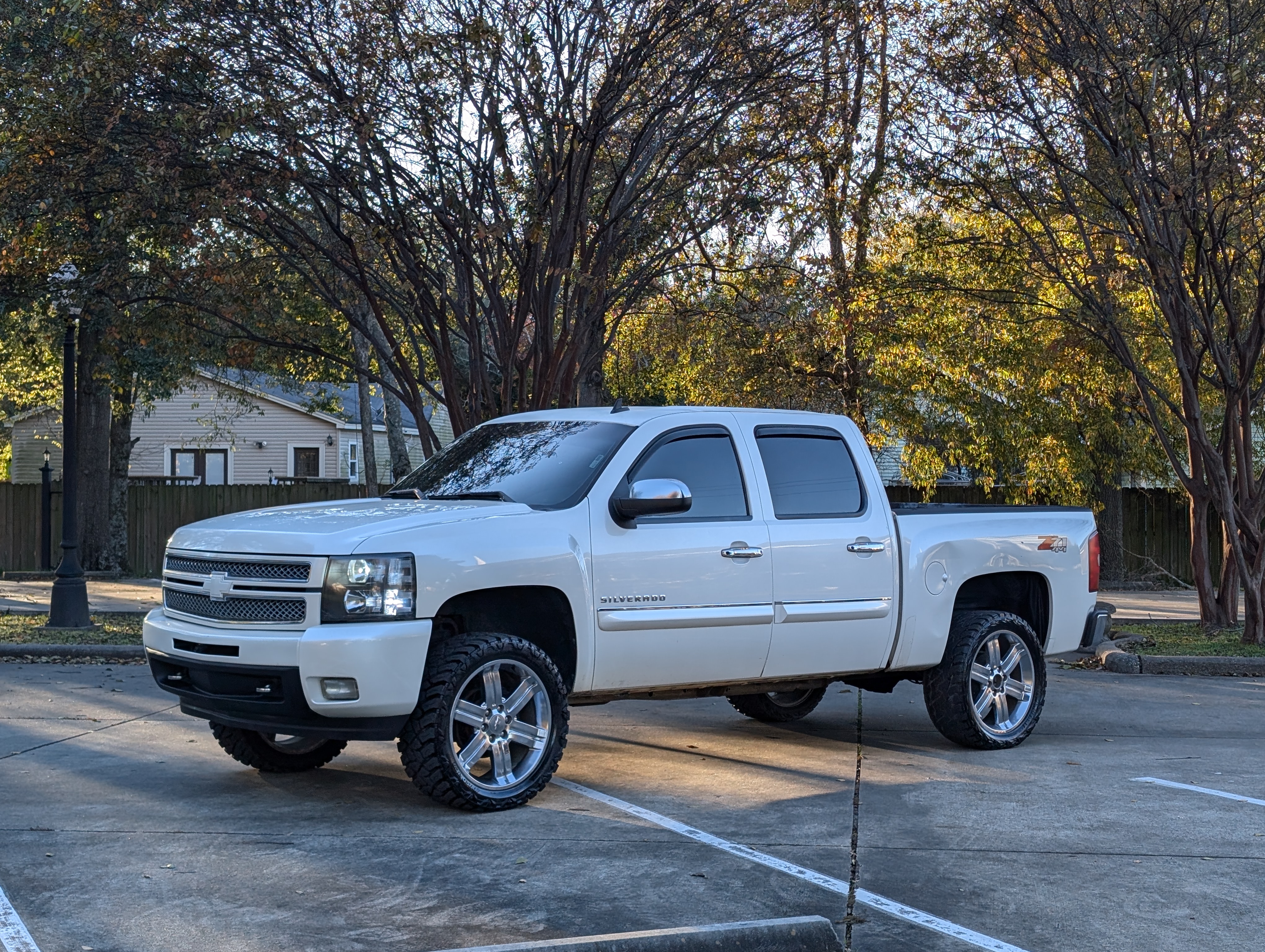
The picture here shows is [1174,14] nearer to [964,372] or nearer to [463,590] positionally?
[463,590]

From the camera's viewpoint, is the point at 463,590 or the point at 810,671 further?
the point at 810,671

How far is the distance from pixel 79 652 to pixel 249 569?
321 inches

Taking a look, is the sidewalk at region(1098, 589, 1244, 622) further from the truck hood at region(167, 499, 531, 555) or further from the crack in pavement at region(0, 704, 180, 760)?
the truck hood at region(167, 499, 531, 555)

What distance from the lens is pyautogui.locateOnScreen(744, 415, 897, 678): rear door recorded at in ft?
26.8

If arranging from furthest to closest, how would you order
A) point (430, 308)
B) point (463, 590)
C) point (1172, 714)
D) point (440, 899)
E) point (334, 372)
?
point (334, 372) < point (430, 308) < point (1172, 714) < point (463, 590) < point (440, 899)

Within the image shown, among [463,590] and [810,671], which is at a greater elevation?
[463,590]

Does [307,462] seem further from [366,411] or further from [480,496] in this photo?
[480,496]

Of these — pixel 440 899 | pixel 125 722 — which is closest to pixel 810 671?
pixel 440 899

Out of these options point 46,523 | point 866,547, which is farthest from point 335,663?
point 46,523

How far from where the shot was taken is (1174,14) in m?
13.9

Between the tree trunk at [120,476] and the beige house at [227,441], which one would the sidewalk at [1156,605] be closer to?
the tree trunk at [120,476]

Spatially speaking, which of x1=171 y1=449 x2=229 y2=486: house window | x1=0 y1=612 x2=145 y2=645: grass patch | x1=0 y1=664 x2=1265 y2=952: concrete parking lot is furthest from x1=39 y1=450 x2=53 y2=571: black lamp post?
x1=0 y1=664 x2=1265 y2=952: concrete parking lot

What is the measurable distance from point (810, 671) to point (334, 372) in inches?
897

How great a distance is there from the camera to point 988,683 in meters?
9.16
